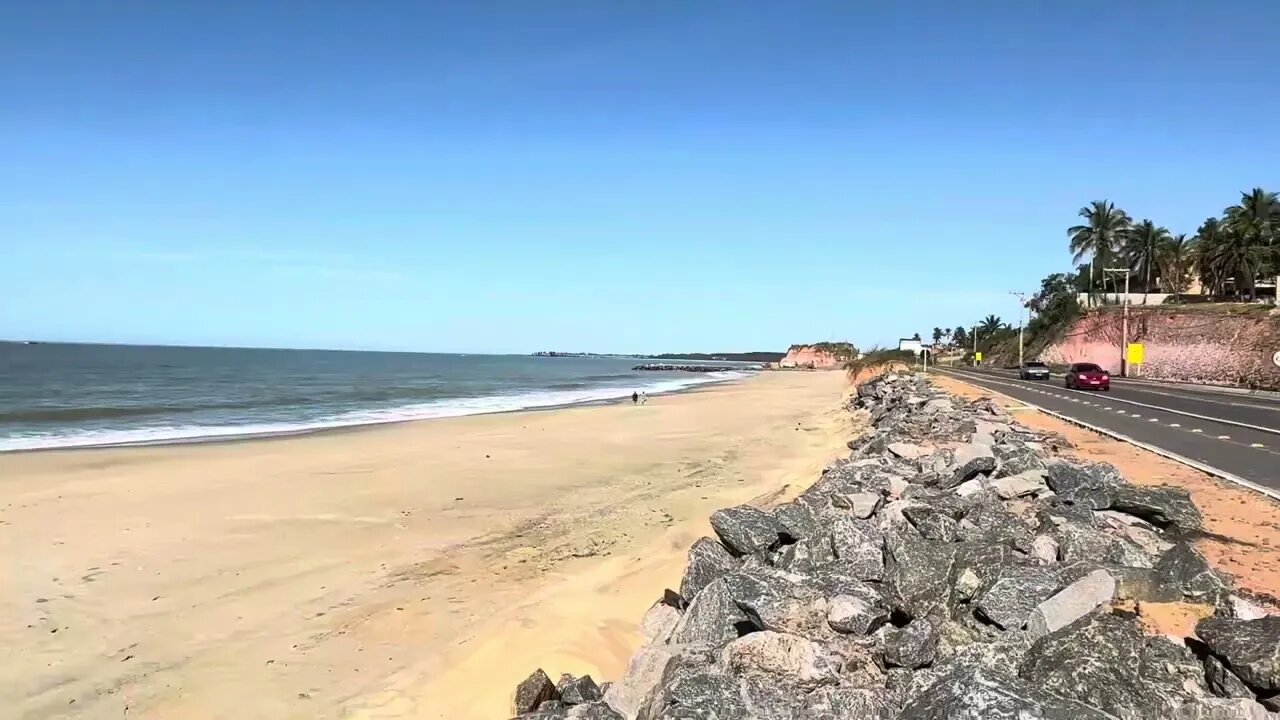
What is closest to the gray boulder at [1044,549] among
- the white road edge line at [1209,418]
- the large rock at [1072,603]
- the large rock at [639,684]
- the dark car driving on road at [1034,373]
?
the large rock at [1072,603]

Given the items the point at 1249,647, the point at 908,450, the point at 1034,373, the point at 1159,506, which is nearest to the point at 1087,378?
the point at 1034,373

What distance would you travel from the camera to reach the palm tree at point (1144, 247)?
90812 mm

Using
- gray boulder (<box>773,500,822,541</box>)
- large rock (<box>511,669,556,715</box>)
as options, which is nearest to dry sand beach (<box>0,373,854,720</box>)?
large rock (<box>511,669,556,715</box>)

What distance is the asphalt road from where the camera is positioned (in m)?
13.0

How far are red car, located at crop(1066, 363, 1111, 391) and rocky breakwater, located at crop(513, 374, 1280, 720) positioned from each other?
33480 mm

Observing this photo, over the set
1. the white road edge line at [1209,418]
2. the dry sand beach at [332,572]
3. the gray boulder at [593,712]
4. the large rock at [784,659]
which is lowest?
the dry sand beach at [332,572]

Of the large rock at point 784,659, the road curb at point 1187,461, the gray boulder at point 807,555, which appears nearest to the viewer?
the large rock at point 784,659

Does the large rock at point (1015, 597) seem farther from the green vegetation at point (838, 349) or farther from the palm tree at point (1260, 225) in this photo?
the green vegetation at point (838, 349)

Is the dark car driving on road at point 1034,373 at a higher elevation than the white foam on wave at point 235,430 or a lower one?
higher

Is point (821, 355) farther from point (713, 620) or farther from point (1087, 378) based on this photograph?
point (713, 620)

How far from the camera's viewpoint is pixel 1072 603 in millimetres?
4855

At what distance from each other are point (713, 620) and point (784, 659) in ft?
3.27

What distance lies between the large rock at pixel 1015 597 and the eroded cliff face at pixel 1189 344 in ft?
145

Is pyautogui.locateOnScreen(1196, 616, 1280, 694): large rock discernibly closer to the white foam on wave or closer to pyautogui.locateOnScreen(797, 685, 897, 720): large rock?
pyautogui.locateOnScreen(797, 685, 897, 720): large rock
